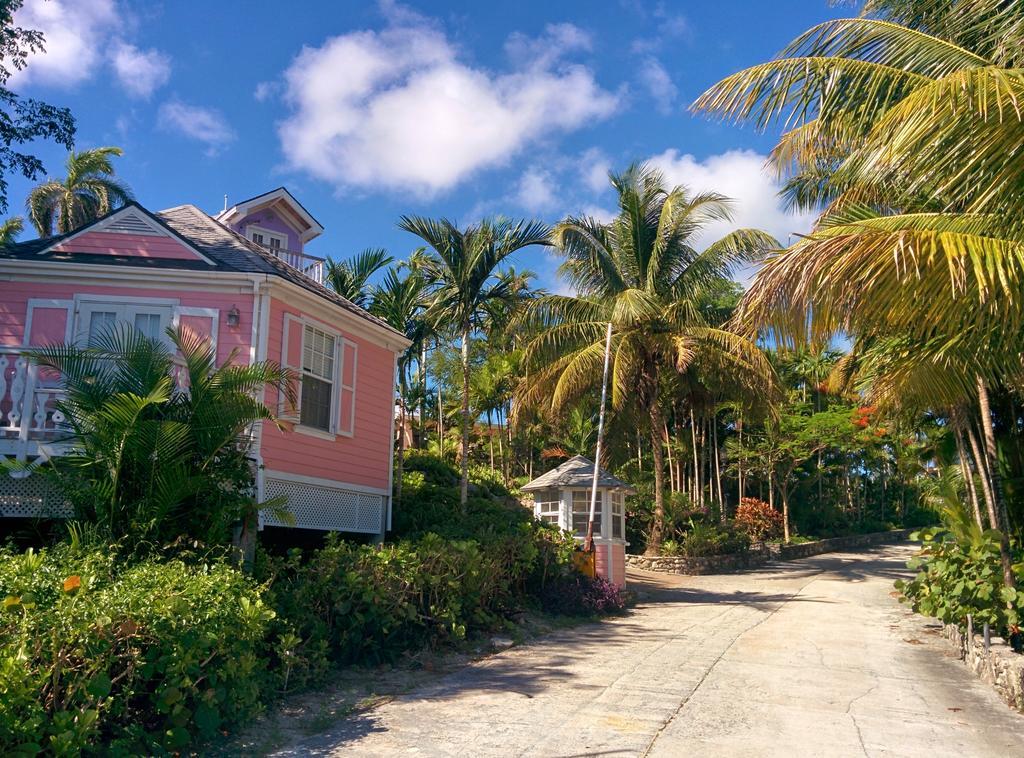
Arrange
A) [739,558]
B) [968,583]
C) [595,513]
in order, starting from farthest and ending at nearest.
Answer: [739,558] → [595,513] → [968,583]

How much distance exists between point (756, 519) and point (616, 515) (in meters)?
16.2

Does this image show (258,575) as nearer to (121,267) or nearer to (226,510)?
(226,510)

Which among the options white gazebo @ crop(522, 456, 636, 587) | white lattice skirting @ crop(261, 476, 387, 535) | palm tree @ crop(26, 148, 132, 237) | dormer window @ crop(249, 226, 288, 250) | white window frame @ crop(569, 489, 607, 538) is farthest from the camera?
palm tree @ crop(26, 148, 132, 237)

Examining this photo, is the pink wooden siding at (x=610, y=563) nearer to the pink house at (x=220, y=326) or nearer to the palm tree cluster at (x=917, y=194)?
the pink house at (x=220, y=326)

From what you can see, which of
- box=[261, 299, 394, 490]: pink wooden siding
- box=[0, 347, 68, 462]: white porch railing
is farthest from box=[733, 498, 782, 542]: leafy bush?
box=[0, 347, 68, 462]: white porch railing

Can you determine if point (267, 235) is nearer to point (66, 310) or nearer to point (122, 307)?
point (122, 307)

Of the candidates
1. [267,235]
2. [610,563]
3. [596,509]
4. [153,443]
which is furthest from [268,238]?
[153,443]

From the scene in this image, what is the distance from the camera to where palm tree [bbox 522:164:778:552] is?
21.5 meters

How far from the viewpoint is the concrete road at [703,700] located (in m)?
6.31

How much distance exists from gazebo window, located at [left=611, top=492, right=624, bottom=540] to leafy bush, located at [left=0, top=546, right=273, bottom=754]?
9.90 metres

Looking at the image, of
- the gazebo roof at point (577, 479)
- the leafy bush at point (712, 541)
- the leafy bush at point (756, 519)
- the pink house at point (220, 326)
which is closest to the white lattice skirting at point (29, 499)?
the pink house at point (220, 326)

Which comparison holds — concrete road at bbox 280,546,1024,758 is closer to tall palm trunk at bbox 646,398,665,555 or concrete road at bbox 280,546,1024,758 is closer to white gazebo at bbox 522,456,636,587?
white gazebo at bbox 522,456,636,587

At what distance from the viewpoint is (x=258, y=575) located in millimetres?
8234

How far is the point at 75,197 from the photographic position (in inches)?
1088
